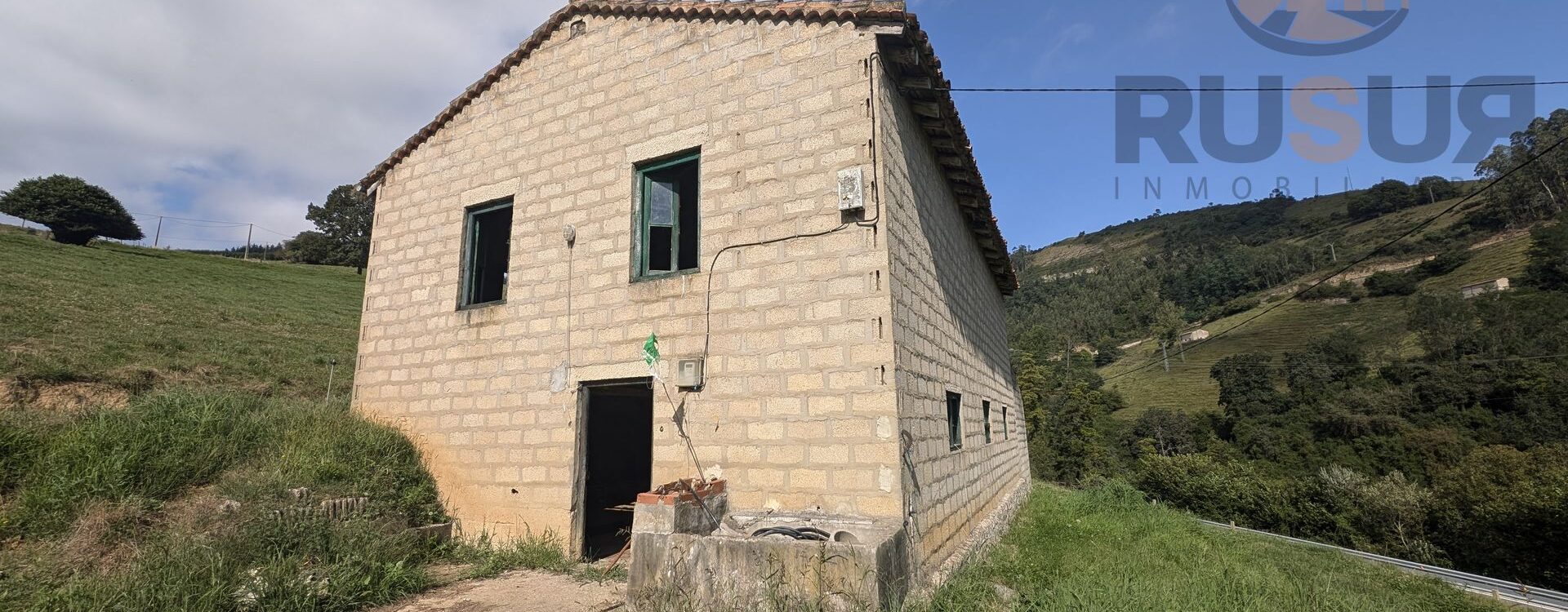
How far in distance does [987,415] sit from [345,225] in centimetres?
5241

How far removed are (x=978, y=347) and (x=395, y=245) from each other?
8461mm

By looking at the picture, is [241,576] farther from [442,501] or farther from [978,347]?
[978,347]

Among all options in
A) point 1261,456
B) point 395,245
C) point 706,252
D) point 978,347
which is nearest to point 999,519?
point 978,347

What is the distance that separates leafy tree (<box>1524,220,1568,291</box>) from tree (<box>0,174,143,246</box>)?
3912 inches

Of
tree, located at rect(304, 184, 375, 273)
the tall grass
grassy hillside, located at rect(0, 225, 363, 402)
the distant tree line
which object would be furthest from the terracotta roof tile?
tree, located at rect(304, 184, 375, 273)

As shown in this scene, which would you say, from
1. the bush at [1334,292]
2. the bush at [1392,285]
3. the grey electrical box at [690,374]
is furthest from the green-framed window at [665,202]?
the bush at [1334,292]

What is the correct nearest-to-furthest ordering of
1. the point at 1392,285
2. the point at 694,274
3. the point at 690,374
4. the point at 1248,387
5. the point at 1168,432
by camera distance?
1. the point at 690,374
2. the point at 694,274
3. the point at 1168,432
4. the point at 1248,387
5. the point at 1392,285

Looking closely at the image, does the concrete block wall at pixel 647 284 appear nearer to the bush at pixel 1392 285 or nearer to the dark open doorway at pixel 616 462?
the dark open doorway at pixel 616 462

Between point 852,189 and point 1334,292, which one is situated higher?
point 1334,292

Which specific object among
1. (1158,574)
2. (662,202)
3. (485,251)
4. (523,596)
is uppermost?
Result: (662,202)

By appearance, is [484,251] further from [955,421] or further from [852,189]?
[955,421]

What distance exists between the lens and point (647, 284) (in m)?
6.38

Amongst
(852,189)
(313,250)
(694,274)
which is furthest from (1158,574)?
(313,250)

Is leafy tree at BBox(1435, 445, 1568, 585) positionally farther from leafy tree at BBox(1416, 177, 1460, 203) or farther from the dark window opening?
leafy tree at BBox(1416, 177, 1460, 203)
